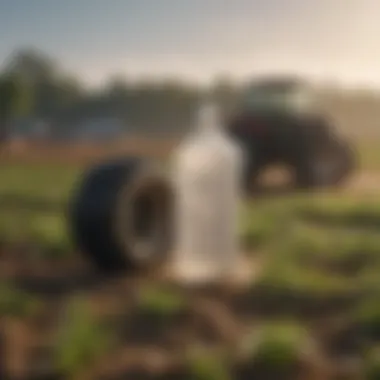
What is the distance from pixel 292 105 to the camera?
1230mm

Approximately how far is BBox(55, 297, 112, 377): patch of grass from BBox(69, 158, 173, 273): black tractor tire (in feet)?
0.24

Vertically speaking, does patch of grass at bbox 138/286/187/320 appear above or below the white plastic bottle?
below

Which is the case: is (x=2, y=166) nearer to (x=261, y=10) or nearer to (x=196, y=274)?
(x=196, y=274)

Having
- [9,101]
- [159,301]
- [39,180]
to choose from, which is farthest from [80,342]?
[9,101]

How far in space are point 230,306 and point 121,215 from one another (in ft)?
0.65

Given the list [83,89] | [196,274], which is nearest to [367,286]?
[196,274]

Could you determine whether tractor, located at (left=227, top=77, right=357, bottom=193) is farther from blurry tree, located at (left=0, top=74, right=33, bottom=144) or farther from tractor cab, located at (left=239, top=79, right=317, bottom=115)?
blurry tree, located at (left=0, top=74, right=33, bottom=144)

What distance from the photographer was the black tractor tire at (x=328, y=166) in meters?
1.23

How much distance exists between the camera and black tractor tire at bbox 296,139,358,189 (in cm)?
123

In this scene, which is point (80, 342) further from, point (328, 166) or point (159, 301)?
point (328, 166)

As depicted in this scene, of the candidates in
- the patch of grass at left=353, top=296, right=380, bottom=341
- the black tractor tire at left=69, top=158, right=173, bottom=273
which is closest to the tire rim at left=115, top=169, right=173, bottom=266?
the black tractor tire at left=69, top=158, right=173, bottom=273

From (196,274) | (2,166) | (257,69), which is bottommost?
(196,274)

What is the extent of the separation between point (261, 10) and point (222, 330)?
41 centimetres

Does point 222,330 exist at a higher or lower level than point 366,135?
lower
